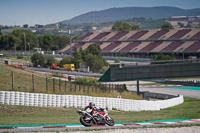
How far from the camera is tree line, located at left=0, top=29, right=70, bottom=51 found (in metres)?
148

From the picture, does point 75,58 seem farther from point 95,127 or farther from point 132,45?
point 95,127

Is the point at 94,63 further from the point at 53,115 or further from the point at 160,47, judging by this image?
the point at 53,115

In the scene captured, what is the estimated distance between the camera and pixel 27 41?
5960 inches

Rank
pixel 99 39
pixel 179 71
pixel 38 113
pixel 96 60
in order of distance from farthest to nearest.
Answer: pixel 99 39 < pixel 96 60 < pixel 179 71 < pixel 38 113

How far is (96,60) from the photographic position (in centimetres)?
9319

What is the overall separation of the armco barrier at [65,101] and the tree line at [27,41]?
11057 cm

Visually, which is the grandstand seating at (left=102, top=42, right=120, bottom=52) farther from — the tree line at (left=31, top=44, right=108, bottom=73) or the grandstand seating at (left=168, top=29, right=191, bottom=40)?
the tree line at (left=31, top=44, right=108, bottom=73)

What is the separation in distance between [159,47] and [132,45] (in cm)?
1249

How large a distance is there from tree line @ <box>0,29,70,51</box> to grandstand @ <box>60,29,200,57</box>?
1575 cm

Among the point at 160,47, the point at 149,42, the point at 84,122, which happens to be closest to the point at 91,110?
the point at 84,122

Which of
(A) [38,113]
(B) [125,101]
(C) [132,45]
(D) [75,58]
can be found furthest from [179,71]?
(C) [132,45]

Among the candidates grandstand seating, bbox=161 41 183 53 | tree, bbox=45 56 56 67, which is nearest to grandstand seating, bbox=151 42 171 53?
grandstand seating, bbox=161 41 183 53

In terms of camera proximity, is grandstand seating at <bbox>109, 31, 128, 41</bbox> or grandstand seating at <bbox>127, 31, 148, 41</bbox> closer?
grandstand seating at <bbox>127, 31, 148, 41</bbox>

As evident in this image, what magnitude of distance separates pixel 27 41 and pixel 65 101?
12418 centimetres
